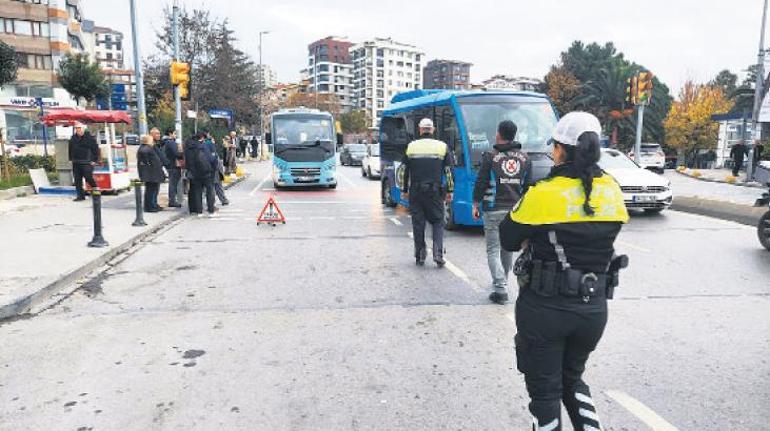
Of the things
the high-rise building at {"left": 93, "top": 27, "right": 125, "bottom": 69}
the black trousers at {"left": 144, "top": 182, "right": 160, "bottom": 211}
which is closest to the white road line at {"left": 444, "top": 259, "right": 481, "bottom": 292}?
the black trousers at {"left": 144, "top": 182, "right": 160, "bottom": 211}

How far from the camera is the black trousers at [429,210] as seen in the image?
291 inches

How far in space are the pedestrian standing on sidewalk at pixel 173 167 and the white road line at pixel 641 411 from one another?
39.4ft

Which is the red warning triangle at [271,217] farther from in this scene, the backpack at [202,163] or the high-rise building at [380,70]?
the high-rise building at [380,70]

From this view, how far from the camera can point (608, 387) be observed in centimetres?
393

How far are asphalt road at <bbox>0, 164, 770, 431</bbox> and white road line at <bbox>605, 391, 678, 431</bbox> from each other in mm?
15

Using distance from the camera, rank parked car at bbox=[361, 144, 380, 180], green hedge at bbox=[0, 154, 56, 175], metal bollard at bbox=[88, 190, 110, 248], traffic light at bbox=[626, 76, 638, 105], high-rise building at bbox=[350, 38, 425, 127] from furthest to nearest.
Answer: high-rise building at bbox=[350, 38, 425, 127] < parked car at bbox=[361, 144, 380, 180] < green hedge at bbox=[0, 154, 56, 175] < traffic light at bbox=[626, 76, 638, 105] < metal bollard at bbox=[88, 190, 110, 248]

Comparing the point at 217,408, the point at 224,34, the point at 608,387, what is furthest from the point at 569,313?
the point at 224,34

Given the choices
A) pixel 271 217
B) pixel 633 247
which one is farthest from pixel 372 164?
pixel 633 247

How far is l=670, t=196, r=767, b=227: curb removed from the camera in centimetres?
1248

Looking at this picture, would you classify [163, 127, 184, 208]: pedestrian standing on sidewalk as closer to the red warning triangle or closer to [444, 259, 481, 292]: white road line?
the red warning triangle

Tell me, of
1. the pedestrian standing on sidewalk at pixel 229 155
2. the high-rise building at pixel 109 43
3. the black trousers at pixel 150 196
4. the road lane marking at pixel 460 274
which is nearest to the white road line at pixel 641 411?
the road lane marking at pixel 460 274

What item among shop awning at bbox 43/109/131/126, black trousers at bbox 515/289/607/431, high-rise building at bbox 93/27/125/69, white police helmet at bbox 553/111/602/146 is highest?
high-rise building at bbox 93/27/125/69

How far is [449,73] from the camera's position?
164 metres

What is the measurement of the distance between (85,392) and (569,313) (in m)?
3.21
